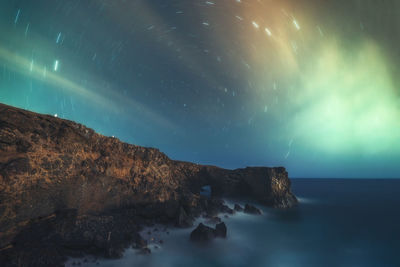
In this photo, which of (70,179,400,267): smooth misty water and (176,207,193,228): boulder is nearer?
(70,179,400,267): smooth misty water

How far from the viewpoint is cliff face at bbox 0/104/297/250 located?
11.0 meters

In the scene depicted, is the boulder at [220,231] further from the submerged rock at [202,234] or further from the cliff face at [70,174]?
the cliff face at [70,174]

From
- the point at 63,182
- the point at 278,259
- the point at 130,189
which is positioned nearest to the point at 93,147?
the point at 63,182

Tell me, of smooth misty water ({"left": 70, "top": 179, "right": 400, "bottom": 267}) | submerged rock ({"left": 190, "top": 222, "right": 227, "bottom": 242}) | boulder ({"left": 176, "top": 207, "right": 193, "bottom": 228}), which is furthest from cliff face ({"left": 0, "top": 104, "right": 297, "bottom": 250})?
smooth misty water ({"left": 70, "top": 179, "right": 400, "bottom": 267})

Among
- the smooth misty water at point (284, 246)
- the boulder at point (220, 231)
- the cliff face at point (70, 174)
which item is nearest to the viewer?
the cliff face at point (70, 174)

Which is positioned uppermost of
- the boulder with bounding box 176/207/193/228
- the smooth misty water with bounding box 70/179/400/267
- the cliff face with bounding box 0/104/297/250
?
the cliff face with bounding box 0/104/297/250

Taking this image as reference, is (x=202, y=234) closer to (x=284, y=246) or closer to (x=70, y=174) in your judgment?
(x=284, y=246)

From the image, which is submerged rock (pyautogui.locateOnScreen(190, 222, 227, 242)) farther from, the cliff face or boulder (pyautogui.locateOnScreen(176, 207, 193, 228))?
the cliff face

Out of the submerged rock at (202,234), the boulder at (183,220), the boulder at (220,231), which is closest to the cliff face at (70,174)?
the boulder at (183,220)

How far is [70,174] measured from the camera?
14.3m

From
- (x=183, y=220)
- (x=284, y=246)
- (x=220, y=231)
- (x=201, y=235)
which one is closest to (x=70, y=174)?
(x=183, y=220)

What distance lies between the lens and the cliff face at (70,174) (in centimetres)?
1102

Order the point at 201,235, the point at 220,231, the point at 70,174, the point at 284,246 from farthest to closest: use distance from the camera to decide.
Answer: the point at 284,246
the point at 220,231
the point at 201,235
the point at 70,174

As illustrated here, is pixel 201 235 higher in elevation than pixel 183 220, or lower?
lower
